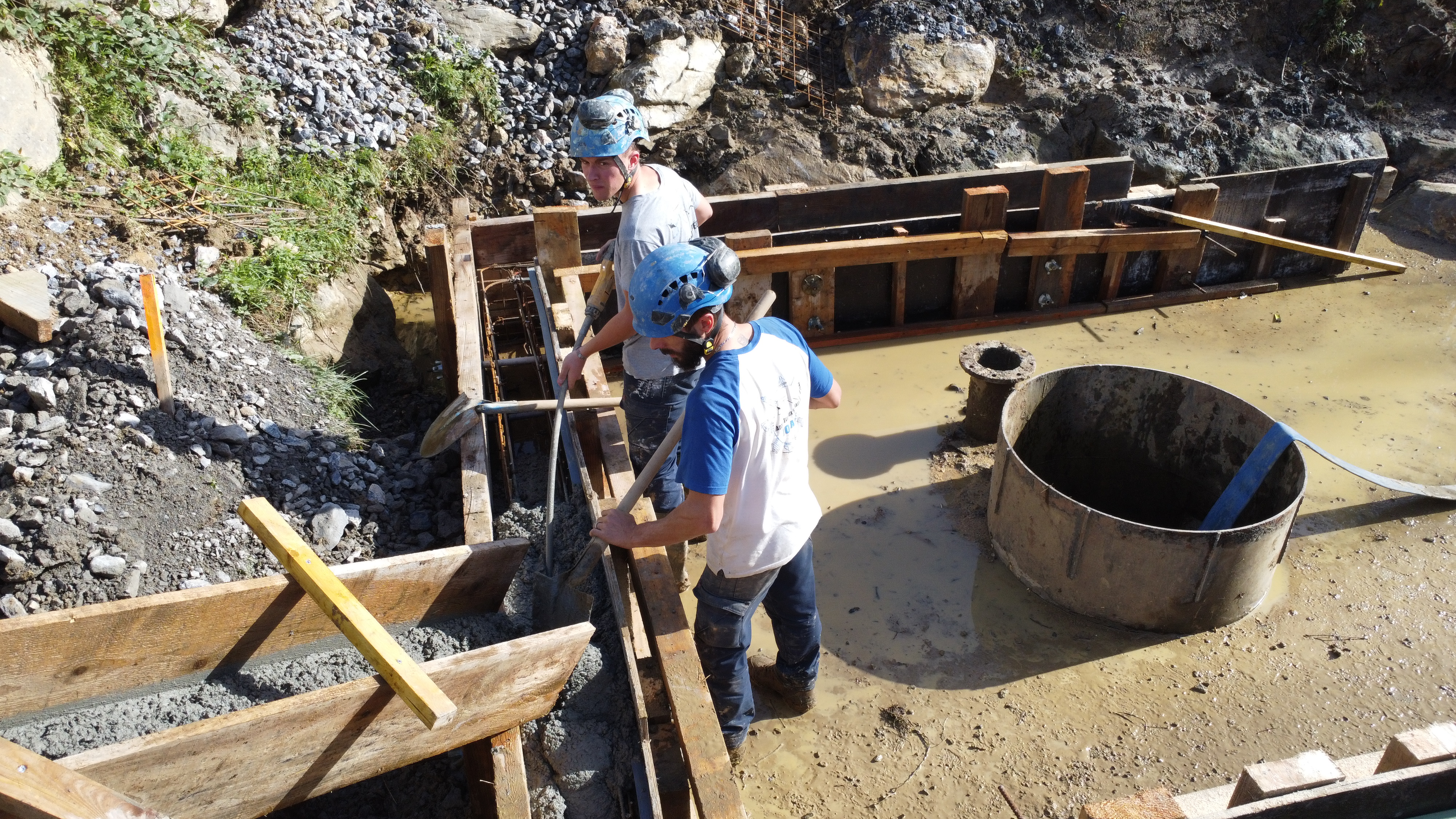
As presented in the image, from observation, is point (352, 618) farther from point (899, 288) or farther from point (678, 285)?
point (899, 288)

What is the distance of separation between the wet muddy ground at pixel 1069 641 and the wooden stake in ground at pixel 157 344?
2.94m

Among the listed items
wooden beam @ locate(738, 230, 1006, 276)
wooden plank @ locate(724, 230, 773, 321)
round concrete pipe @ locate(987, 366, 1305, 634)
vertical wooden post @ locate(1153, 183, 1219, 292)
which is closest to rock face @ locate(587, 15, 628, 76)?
wooden plank @ locate(724, 230, 773, 321)

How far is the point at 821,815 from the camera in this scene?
3514 millimetres

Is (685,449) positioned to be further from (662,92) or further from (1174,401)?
(662,92)

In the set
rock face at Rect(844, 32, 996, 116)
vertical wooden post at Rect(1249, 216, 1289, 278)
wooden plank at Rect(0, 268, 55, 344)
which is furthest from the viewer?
rock face at Rect(844, 32, 996, 116)

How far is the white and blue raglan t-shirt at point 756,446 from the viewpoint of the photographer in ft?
8.80

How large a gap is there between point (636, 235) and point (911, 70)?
6.49 meters

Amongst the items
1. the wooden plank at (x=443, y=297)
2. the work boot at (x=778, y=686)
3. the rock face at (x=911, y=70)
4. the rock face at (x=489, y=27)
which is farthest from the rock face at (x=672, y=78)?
the work boot at (x=778, y=686)

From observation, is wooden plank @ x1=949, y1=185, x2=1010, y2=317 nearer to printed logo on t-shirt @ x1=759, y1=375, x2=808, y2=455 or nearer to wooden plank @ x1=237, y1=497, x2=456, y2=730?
printed logo on t-shirt @ x1=759, y1=375, x2=808, y2=455

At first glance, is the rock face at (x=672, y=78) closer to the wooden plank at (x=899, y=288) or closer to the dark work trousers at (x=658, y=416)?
the wooden plank at (x=899, y=288)

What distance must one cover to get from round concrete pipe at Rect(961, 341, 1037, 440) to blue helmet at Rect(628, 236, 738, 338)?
3019mm

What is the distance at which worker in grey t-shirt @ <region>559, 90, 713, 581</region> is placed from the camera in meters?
3.59

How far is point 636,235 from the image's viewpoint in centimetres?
367

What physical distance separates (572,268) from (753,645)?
2.76 metres
